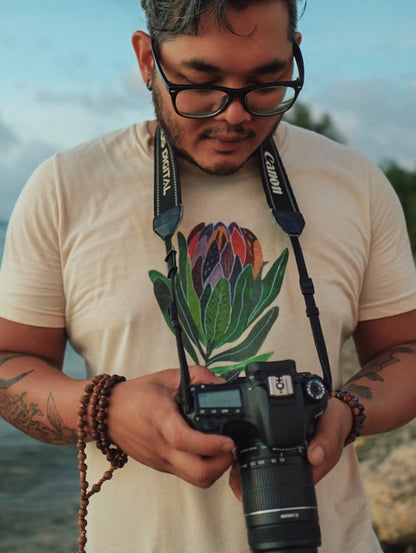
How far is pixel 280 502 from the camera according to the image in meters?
2.09

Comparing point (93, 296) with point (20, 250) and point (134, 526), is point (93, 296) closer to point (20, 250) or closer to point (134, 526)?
point (20, 250)

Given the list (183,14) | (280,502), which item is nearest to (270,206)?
(183,14)

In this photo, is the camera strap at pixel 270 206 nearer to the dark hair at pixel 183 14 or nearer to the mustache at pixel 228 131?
the mustache at pixel 228 131

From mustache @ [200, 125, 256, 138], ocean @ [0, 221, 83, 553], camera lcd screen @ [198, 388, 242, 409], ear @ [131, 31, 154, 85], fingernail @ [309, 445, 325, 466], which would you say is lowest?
ocean @ [0, 221, 83, 553]

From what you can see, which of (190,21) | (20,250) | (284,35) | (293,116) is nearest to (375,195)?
(284,35)

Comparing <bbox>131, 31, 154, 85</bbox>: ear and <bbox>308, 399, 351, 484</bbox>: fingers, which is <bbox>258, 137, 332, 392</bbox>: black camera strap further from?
<bbox>131, 31, 154, 85</bbox>: ear

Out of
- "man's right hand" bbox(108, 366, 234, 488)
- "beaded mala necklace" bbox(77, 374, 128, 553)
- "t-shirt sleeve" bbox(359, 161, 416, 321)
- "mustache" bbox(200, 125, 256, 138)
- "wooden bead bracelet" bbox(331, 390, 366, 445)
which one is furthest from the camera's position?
"t-shirt sleeve" bbox(359, 161, 416, 321)

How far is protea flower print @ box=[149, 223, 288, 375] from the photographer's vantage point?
255cm

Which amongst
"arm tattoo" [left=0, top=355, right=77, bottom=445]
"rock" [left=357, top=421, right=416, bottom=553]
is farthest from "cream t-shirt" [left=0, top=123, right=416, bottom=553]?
"rock" [left=357, top=421, right=416, bottom=553]

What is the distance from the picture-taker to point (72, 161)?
8.89 feet

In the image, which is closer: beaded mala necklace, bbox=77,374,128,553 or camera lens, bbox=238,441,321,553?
camera lens, bbox=238,441,321,553

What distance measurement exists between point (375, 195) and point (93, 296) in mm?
898

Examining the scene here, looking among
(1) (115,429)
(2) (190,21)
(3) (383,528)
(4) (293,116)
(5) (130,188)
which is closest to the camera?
(1) (115,429)

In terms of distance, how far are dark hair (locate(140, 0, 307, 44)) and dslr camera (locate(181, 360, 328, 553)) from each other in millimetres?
925
